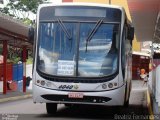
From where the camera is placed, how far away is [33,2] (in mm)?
65000

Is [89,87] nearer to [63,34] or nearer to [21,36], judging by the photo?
[63,34]

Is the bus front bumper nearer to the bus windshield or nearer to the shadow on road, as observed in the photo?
the bus windshield

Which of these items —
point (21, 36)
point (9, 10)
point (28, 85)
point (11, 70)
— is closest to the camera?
point (21, 36)

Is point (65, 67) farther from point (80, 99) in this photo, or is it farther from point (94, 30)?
point (94, 30)

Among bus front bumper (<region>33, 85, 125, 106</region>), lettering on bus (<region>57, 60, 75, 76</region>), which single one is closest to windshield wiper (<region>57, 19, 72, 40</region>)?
lettering on bus (<region>57, 60, 75, 76</region>)

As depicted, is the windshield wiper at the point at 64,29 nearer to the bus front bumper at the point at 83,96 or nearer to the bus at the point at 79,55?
the bus at the point at 79,55

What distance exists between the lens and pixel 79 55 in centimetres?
1464

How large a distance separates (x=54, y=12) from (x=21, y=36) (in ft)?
44.2

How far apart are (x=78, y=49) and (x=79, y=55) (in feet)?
0.60

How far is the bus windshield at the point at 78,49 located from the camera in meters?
14.5

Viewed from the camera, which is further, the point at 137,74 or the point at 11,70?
the point at 137,74

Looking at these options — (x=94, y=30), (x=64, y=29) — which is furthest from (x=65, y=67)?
(x=94, y=30)

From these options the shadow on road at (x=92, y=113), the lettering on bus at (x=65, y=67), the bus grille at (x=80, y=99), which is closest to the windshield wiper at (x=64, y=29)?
the lettering on bus at (x=65, y=67)

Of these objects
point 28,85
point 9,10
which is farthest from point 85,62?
point 9,10
